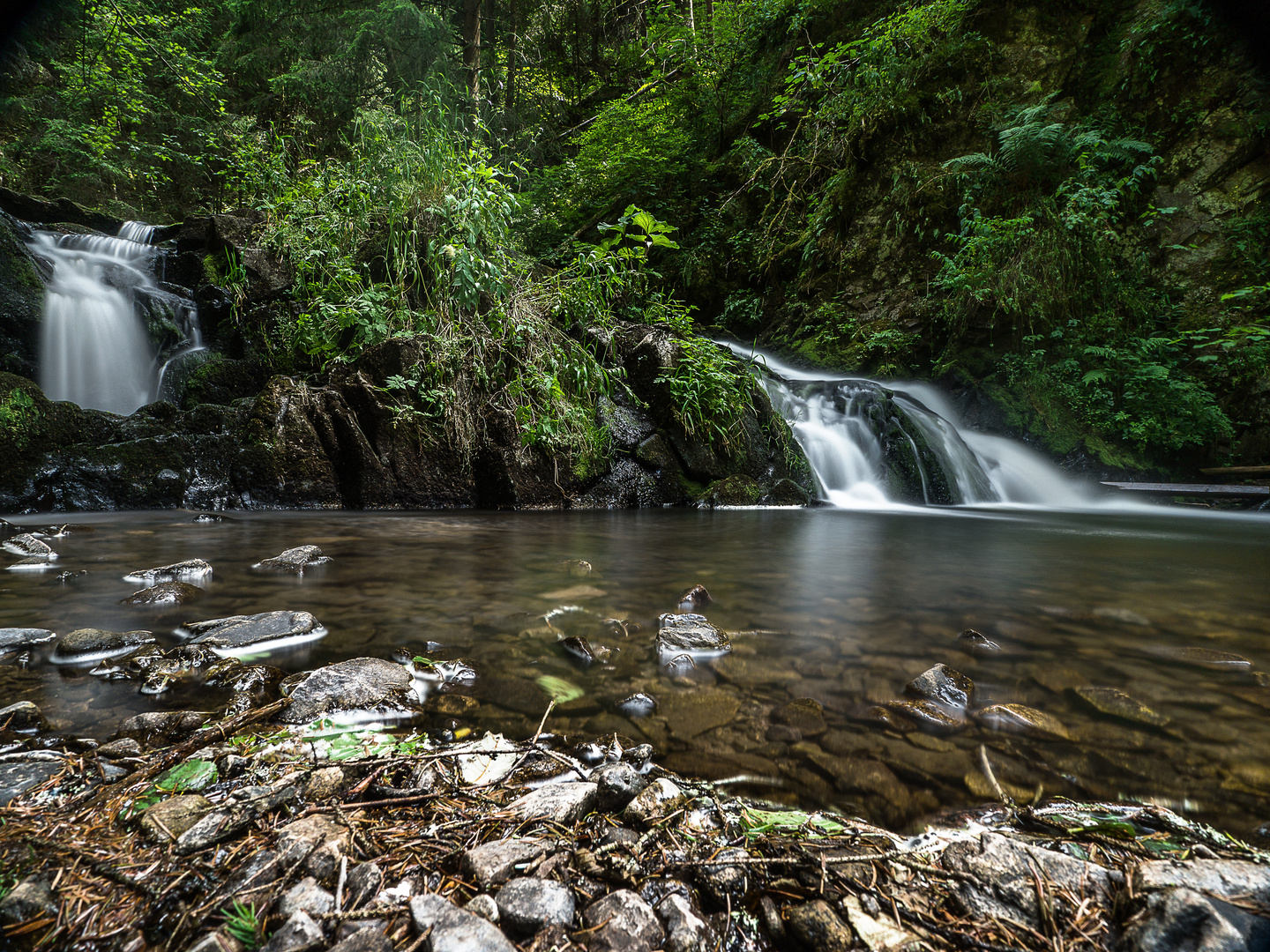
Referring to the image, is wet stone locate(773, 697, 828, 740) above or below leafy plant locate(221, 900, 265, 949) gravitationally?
below

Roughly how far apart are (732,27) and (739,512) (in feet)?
43.0

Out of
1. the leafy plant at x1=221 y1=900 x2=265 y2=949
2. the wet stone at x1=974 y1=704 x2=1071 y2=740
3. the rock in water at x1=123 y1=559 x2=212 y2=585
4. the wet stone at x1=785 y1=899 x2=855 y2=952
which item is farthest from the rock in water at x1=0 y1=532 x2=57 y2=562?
the wet stone at x1=974 y1=704 x2=1071 y2=740

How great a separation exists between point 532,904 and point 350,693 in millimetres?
1018

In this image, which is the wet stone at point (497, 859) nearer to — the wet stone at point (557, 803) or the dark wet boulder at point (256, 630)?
the wet stone at point (557, 803)

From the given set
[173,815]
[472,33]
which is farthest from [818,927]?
[472,33]

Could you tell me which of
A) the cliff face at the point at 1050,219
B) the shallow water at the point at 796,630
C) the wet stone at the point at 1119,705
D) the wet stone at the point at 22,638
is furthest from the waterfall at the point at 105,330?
the cliff face at the point at 1050,219

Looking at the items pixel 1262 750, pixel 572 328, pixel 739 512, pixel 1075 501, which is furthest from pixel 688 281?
pixel 1262 750

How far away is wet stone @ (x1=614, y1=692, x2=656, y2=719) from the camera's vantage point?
1.56 metres

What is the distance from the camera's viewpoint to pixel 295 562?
10.3ft

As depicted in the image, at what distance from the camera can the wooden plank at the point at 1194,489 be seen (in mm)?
6965

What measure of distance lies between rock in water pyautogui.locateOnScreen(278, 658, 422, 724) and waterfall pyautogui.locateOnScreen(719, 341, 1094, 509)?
6898mm

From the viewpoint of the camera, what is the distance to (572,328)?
7285 mm

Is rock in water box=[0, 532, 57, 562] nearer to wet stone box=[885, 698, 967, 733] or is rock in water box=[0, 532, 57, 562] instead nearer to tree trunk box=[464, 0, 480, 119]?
wet stone box=[885, 698, 967, 733]

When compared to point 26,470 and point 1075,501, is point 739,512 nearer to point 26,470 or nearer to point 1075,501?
point 1075,501
